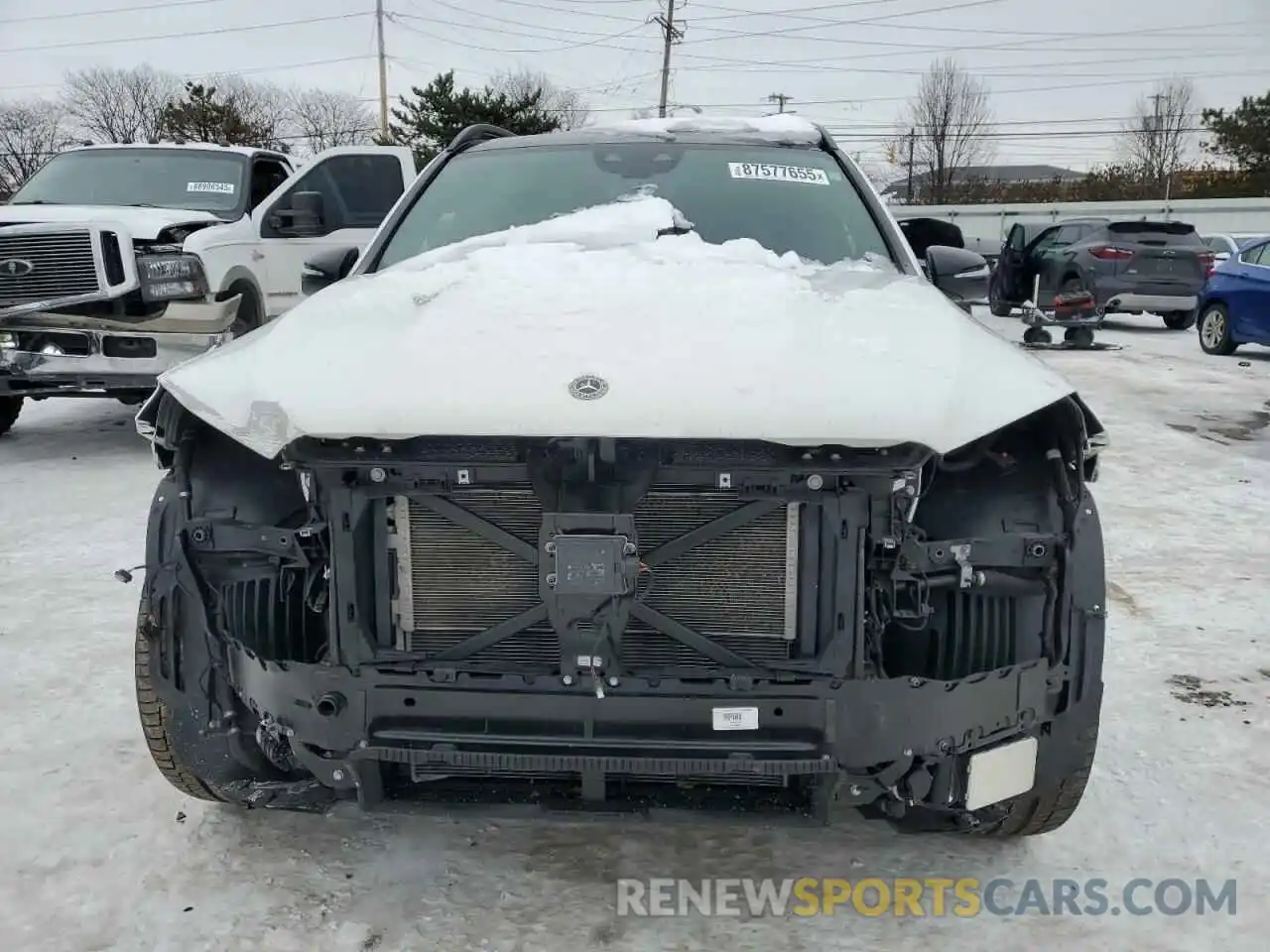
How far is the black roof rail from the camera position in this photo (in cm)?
411

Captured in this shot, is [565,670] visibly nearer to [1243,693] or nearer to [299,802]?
[299,802]

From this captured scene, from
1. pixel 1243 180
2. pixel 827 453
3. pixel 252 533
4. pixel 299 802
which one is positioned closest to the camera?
pixel 827 453

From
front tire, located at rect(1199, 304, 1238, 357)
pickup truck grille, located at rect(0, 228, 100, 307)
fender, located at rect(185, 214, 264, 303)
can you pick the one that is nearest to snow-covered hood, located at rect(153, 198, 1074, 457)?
pickup truck grille, located at rect(0, 228, 100, 307)

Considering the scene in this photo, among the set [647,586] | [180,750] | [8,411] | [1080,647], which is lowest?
[8,411]

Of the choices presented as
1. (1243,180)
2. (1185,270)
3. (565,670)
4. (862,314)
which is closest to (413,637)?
(565,670)

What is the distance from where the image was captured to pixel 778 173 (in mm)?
3619

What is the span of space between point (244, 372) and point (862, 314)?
1361 millimetres

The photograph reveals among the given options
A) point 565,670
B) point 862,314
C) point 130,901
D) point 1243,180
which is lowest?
point 130,901

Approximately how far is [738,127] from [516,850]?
2.74 meters

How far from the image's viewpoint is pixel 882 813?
231cm

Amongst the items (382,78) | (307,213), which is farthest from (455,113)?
(307,213)

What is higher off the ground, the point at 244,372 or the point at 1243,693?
the point at 244,372

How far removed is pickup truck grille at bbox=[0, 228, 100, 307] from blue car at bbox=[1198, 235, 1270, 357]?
1216 cm

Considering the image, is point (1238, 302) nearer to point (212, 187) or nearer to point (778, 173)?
point (778, 173)
